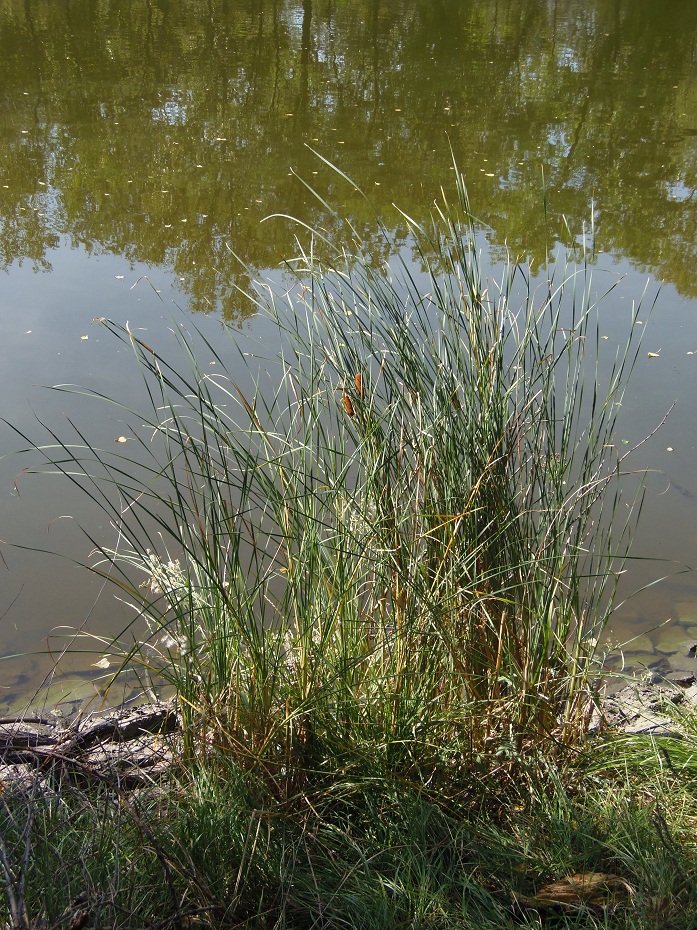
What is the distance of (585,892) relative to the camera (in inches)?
69.8

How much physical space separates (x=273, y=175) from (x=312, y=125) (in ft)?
7.57

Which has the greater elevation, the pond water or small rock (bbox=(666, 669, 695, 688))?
the pond water

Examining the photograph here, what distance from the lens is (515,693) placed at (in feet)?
7.14

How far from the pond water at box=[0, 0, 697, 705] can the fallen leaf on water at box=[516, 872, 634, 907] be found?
1136mm

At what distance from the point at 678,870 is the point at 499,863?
14.4 inches

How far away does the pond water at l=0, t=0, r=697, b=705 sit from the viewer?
4152mm

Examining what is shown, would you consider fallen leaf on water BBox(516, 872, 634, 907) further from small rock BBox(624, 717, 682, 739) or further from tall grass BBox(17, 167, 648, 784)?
small rock BBox(624, 717, 682, 739)

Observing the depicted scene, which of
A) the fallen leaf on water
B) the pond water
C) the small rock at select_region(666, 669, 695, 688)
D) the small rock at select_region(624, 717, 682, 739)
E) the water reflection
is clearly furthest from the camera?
the water reflection

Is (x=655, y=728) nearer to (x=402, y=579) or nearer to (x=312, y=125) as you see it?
(x=402, y=579)

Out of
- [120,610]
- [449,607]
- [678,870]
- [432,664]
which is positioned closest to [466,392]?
[449,607]

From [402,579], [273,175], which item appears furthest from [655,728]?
[273,175]

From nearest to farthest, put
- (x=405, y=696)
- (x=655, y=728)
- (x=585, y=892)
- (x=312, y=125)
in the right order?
(x=585, y=892), (x=405, y=696), (x=655, y=728), (x=312, y=125)

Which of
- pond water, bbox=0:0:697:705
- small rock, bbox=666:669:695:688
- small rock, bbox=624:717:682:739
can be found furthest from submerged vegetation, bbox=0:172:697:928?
small rock, bbox=666:669:695:688

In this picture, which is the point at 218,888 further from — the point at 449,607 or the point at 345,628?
→ the point at 449,607
